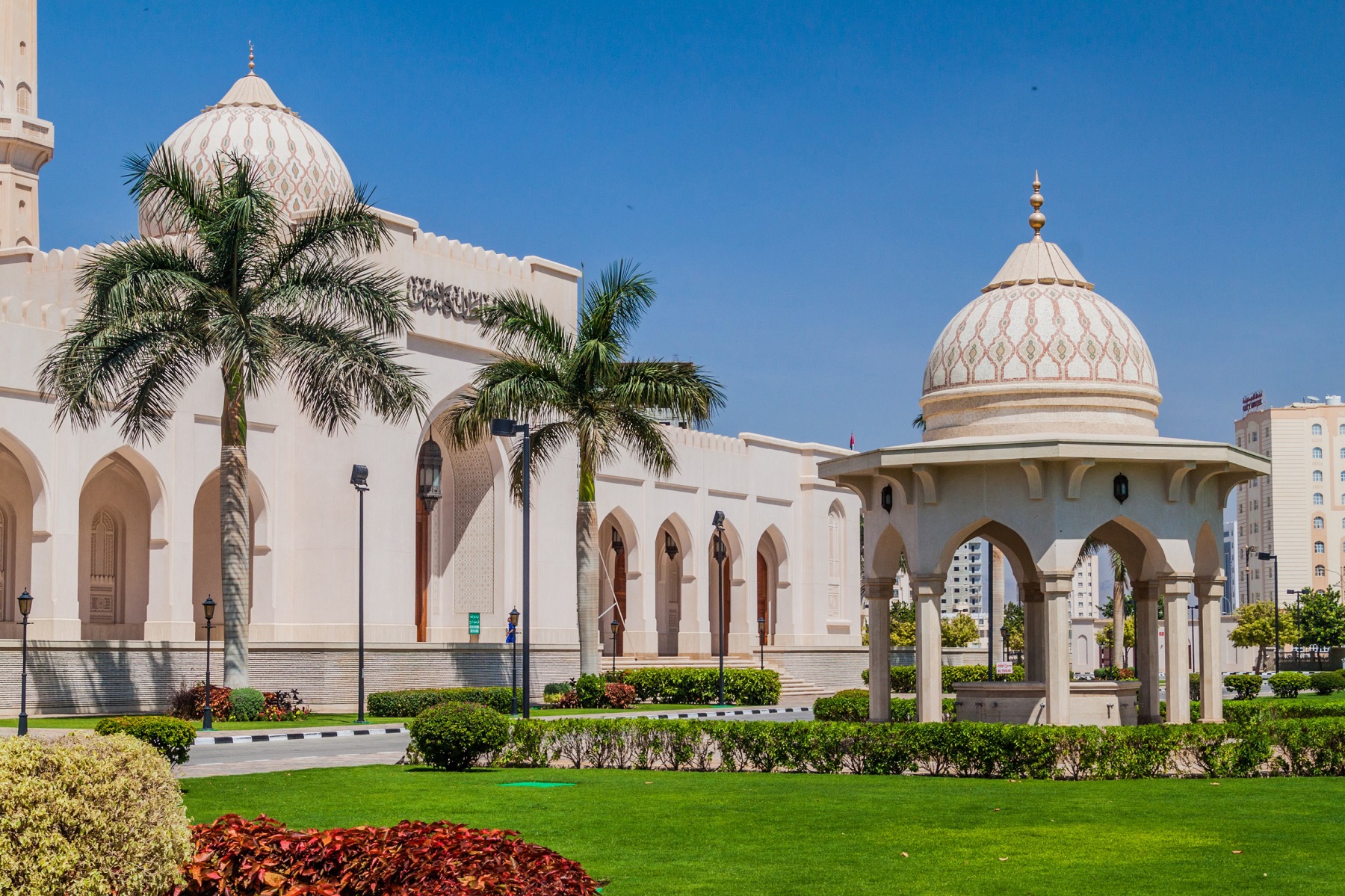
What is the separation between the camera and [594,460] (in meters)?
30.3

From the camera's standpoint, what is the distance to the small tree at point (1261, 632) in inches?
2884

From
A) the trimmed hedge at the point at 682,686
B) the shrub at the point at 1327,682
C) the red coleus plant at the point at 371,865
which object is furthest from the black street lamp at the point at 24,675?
the shrub at the point at 1327,682

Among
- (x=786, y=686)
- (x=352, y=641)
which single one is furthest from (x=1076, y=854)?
(x=786, y=686)

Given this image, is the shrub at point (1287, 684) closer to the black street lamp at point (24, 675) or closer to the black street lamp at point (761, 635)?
the black street lamp at point (761, 635)

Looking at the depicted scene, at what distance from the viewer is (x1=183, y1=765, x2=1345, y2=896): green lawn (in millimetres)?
9945

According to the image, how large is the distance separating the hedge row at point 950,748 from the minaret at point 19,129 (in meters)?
29.0

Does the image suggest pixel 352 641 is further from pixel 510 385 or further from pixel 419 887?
pixel 419 887

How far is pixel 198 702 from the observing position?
92.2 feet

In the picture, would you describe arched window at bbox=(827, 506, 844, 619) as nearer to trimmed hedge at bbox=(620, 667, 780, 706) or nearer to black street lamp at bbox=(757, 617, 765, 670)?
black street lamp at bbox=(757, 617, 765, 670)

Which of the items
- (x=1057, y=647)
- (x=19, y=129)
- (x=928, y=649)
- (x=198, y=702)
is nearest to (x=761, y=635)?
(x=198, y=702)

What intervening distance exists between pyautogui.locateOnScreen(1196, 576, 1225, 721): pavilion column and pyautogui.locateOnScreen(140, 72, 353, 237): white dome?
72.7 ft

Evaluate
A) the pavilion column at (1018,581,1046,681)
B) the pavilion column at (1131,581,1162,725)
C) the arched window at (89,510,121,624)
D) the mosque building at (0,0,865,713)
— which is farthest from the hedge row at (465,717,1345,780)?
the arched window at (89,510,121,624)

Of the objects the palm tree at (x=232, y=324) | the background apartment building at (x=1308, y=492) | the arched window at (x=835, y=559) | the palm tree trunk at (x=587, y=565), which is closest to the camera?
the palm tree at (x=232, y=324)

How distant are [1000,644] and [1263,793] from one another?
68311mm
